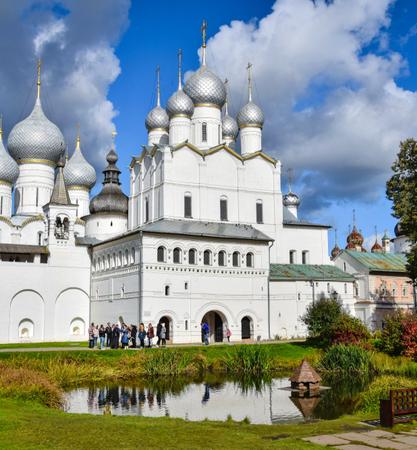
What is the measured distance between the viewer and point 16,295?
40188mm

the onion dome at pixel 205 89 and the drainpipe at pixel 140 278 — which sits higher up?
the onion dome at pixel 205 89

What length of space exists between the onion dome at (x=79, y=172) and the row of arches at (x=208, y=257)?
19460 mm

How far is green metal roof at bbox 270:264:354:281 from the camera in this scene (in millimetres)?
40719

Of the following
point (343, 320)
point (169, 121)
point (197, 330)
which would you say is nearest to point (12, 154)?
point (169, 121)

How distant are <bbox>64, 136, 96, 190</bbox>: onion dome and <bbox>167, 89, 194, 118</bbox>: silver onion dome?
1288 cm

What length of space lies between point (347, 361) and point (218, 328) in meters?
15.0

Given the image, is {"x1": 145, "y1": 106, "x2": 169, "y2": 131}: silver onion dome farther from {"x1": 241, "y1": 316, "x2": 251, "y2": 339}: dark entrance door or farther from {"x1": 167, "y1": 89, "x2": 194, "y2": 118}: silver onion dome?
{"x1": 241, "y1": 316, "x2": 251, "y2": 339}: dark entrance door

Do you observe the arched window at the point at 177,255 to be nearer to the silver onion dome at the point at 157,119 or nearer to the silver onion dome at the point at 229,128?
the silver onion dome at the point at 157,119

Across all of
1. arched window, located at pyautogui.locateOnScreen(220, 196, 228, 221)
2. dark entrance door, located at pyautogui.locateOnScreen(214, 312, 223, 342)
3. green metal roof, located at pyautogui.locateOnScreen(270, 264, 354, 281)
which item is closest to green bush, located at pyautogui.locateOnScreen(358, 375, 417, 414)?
dark entrance door, located at pyautogui.locateOnScreen(214, 312, 223, 342)

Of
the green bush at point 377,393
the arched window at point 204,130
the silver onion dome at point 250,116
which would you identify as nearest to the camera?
the green bush at point 377,393

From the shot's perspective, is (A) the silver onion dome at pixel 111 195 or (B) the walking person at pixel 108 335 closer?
(B) the walking person at pixel 108 335

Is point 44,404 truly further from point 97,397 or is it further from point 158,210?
point 158,210

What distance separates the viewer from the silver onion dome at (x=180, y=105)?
144ft

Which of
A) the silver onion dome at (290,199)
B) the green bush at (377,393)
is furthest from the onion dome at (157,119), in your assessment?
the green bush at (377,393)
